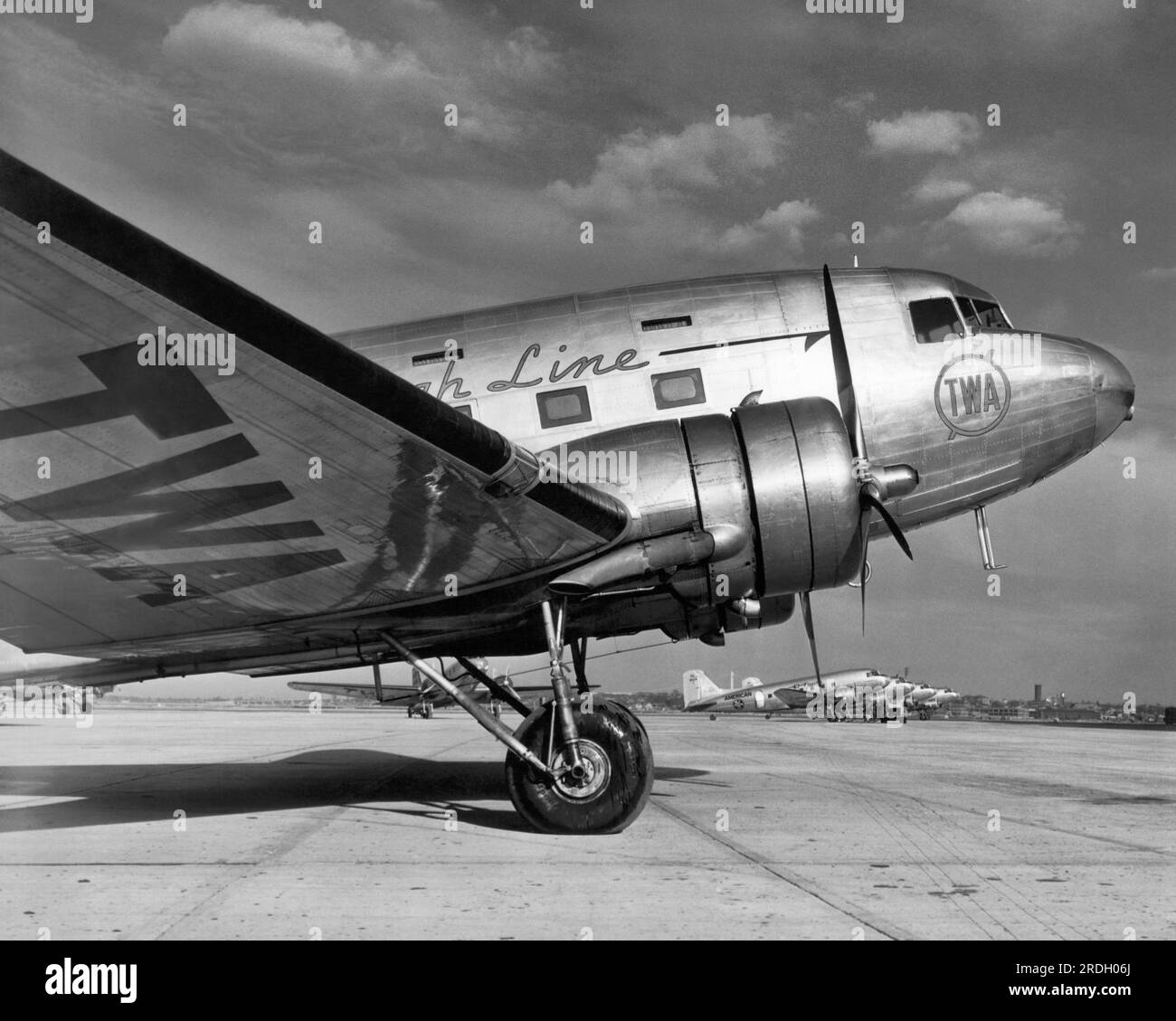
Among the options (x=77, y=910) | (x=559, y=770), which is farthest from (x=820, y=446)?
(x=77, y=910)

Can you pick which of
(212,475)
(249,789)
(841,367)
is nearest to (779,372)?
(841,367)

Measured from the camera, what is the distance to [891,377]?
34.2ft

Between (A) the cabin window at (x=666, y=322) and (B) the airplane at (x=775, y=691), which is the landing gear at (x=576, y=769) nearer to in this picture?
(A) the cabin window at (x=666, y=322)

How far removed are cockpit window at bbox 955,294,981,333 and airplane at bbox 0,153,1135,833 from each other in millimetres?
51

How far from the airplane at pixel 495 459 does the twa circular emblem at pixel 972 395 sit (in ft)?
0.11

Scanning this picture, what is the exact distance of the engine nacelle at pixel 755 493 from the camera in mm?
8703

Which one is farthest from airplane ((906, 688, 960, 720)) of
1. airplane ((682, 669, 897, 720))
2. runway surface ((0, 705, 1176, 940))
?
runway surface ((0, 705, 1176, 940))

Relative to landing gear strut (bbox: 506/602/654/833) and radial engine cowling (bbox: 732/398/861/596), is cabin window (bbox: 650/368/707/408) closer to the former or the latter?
radial engine cowling (bbox: 732/398/861/596)

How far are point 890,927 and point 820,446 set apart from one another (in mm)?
4606

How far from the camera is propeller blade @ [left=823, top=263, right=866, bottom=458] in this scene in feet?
33.1

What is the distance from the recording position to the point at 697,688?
66938mm

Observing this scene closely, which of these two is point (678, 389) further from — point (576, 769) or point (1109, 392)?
point (1109, 392)
